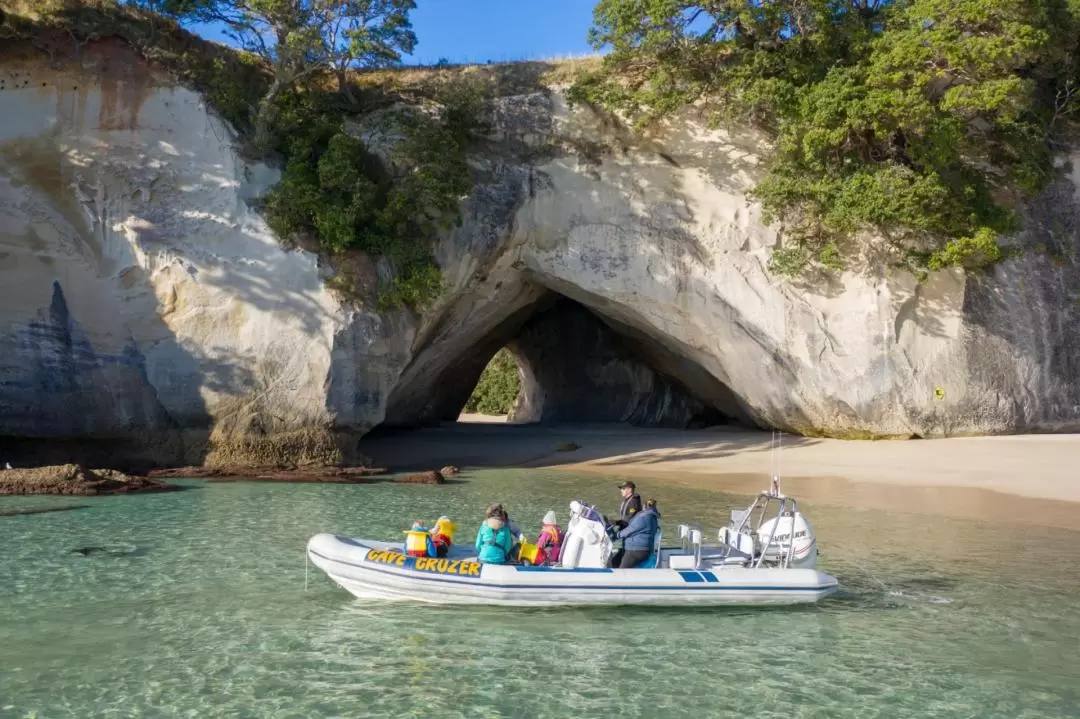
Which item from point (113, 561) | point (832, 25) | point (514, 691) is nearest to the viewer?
point (514, 691)

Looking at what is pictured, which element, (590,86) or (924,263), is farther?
(590,86)

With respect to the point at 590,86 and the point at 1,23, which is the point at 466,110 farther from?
the point at 1,23

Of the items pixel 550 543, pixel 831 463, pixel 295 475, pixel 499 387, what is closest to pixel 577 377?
pixel 499 387

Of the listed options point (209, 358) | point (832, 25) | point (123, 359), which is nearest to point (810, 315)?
point (832, 25)

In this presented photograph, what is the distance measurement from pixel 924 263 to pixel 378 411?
1211 cm

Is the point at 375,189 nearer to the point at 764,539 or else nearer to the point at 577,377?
the point at 764,539

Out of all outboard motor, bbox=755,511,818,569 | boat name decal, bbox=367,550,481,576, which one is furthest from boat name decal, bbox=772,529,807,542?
boat name decal, bbox=367,550,481,576

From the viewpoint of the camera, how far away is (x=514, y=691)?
613 centimetres

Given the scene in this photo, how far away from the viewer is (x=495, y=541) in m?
8.21

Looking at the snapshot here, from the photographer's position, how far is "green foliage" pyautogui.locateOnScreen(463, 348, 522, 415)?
48.5 metres

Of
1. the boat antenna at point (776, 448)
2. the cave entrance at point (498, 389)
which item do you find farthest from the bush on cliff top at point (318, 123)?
the cave entrance at point (498, 389)

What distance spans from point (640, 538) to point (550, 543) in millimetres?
865

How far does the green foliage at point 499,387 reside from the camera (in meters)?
48.5

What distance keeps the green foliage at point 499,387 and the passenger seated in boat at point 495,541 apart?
129 feet
